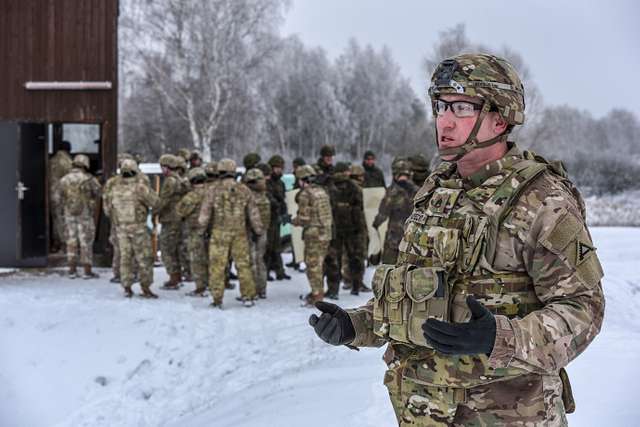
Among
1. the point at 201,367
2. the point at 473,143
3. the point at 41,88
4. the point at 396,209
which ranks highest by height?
the point at 41,88

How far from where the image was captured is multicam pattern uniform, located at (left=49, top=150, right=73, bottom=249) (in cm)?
1086

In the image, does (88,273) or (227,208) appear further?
(88,273)

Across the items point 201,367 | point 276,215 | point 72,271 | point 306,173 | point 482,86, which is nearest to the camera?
point 482,86

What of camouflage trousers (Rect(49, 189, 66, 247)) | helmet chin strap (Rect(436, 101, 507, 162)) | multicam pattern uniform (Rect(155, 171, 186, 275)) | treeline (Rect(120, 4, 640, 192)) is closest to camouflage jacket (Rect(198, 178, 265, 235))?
multicam pattern uniform (Rect(155, 171, 186, 275))

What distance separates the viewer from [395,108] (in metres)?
47.3

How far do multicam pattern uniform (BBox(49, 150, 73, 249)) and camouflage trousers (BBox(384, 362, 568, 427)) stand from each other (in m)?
9.45

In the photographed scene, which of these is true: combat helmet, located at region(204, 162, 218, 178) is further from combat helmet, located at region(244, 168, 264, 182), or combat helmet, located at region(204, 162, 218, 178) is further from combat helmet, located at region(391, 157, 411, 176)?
combat helmet, located at region(391, 157, 411, 176)

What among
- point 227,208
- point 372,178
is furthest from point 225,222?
point 372,178

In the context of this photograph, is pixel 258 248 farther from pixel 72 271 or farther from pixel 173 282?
pixel 72 271

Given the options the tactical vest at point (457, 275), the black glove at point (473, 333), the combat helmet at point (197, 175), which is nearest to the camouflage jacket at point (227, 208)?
the combat helmet at point (197, 175)

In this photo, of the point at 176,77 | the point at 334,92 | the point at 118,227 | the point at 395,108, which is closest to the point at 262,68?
the point at 176,77

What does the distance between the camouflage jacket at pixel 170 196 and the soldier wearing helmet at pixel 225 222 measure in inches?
50.0

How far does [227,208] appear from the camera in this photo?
27.5ft

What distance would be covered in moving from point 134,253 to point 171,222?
1.00m
